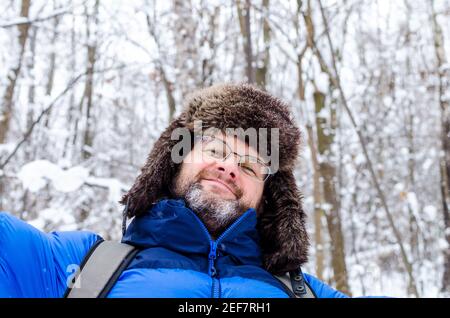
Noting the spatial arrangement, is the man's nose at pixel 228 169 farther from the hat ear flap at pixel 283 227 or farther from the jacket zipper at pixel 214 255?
the hat ear flap at pixel 283 227

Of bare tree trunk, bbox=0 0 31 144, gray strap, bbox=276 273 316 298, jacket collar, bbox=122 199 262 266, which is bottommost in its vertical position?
gray strap, bbox=276 273 316 298

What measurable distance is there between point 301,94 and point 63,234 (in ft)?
12.9

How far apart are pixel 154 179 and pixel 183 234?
1.41 ft

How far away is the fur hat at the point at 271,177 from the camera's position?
227 centimetres

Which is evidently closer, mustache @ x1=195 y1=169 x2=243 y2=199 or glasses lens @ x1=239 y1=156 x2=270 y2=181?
mustache @ x1=195 y1=169 x2=243 y2=199

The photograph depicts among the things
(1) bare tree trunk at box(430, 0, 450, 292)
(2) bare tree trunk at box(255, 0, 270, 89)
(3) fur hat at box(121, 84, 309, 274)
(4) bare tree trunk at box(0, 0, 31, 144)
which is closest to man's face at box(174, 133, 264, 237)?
(3) fur hat at box(121, 84, 309, 274)

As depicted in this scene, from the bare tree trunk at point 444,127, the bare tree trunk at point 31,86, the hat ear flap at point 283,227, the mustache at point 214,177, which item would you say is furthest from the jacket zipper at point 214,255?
the bare tree trunk at point 31,86

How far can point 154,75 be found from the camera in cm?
740

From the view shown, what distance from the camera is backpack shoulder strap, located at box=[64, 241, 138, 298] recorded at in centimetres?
166

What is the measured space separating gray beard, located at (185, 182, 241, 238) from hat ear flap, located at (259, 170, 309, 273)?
29 centimetres

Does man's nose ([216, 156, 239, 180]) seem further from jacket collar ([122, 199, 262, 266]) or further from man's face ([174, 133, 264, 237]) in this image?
jacket collar ([122, 199, 262, 266])

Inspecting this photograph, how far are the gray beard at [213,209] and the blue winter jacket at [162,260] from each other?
0.07 meters

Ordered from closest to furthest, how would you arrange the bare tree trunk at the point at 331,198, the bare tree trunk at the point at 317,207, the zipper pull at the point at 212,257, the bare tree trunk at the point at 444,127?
the zipper pull at the point at 212,257 → the bare tree trunk at the point at 317,207 → the bare tree trunk at the point at 331,198 → the bare tree trunk at the point at 444,127

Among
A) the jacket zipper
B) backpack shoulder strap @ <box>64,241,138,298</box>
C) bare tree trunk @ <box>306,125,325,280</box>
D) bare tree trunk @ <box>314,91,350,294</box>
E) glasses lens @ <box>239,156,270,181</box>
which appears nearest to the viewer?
backpack shoulder strap @ <box>64,241,138,298</box>
